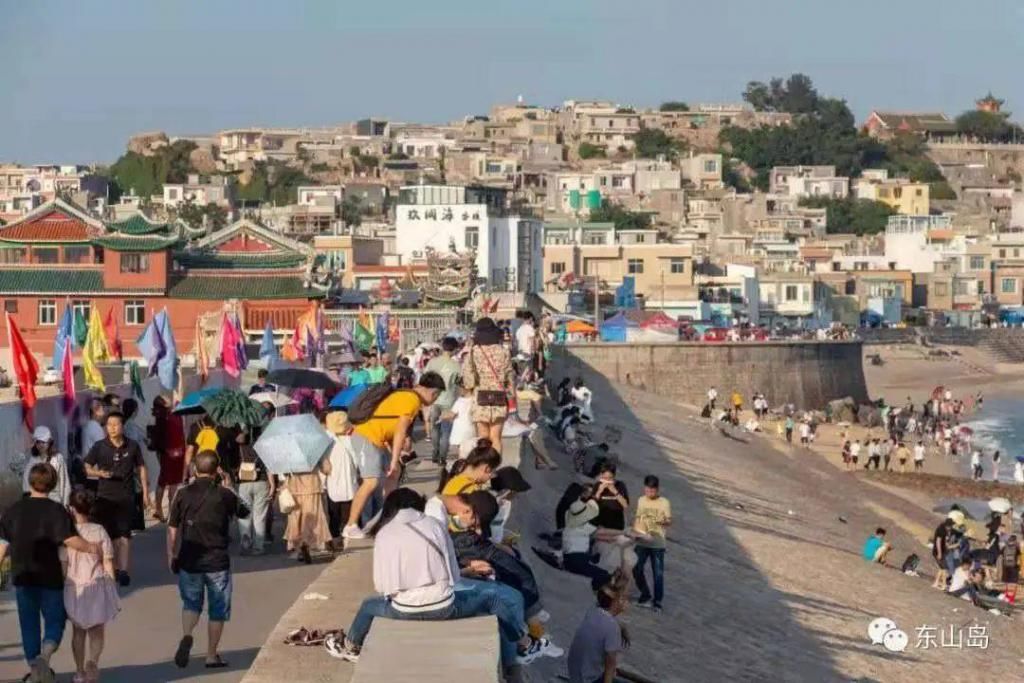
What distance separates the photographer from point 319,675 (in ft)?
31.9

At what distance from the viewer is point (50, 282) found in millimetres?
47844

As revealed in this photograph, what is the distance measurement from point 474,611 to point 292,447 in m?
4.98

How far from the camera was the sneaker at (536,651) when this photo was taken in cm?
1046

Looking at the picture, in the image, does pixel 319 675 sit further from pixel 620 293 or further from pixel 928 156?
pixel 928 156

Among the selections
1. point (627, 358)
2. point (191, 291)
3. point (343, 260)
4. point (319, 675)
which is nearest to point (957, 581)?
point (319, 675)

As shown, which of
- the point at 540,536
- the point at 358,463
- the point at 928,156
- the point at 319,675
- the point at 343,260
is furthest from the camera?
the point at 928,156

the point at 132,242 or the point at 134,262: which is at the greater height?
the point at 132,242

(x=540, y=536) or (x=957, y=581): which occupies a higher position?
(x=540, y=536)

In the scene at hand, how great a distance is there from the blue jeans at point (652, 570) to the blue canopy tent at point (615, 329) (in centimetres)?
5146

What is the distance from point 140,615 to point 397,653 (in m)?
4.38

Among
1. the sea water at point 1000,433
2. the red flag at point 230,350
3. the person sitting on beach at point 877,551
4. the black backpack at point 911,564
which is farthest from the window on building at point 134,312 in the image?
the black backpack at point 911,564

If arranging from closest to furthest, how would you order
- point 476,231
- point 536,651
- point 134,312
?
1. point 536,651
2. point 134,312
3. point 476,231

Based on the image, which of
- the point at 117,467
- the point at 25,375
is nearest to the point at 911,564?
the point at 25,375

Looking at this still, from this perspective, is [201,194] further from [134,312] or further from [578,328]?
[134,312]
